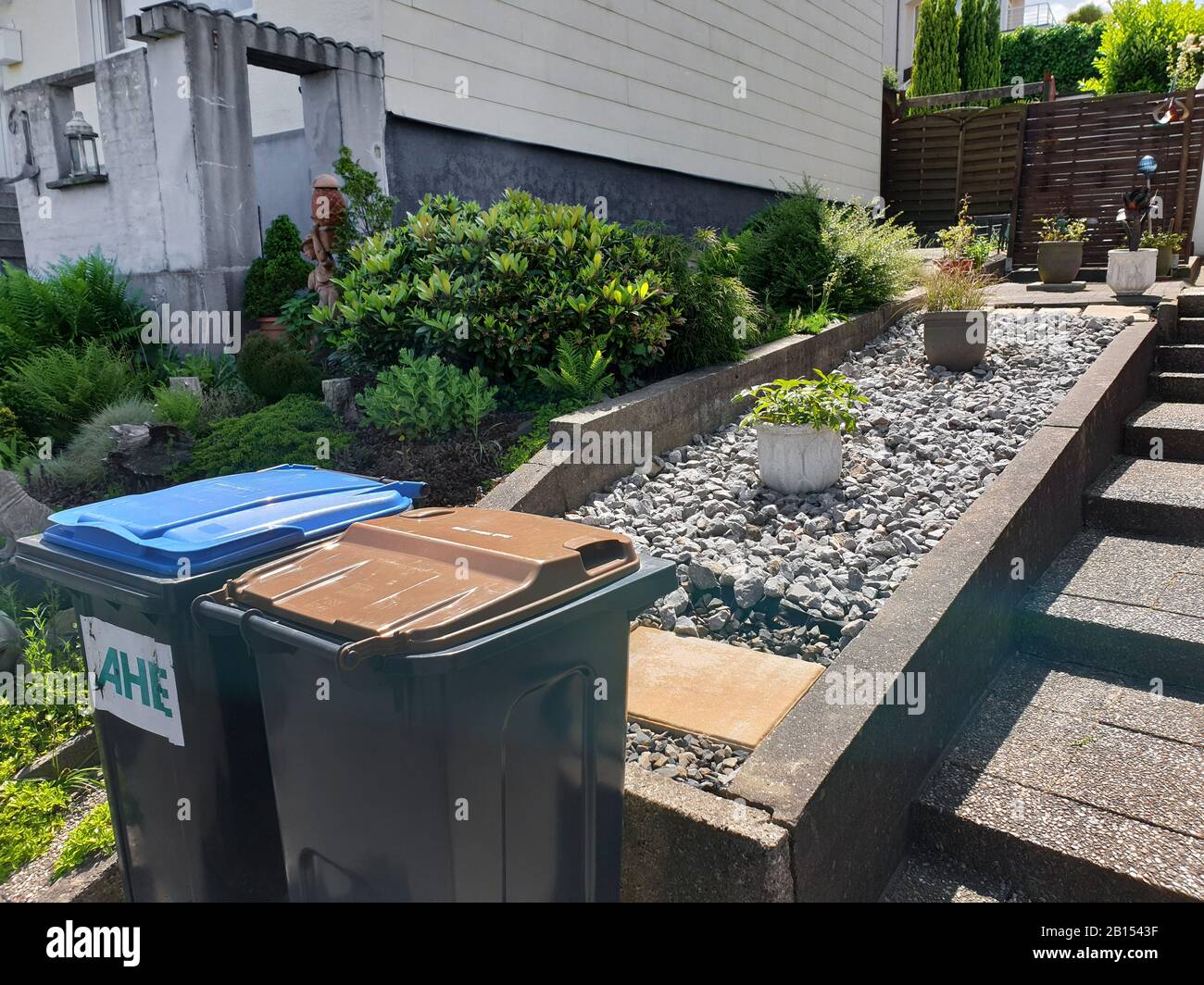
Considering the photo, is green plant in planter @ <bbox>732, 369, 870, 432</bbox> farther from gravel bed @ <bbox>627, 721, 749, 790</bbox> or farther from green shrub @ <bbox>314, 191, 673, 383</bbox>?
gravel bed @ <bbox>627, 721, 749, 790</bbox>

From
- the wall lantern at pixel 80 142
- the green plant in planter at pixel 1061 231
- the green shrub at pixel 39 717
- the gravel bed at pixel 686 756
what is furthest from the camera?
the green plant in planter at pixel 1061 231

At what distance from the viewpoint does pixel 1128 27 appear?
1950 centimetres

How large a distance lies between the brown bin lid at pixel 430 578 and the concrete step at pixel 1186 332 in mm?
6014

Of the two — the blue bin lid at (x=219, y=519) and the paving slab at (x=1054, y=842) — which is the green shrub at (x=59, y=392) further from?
the paving slab at (x=1054, y=842)

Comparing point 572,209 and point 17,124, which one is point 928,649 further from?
point 17,124

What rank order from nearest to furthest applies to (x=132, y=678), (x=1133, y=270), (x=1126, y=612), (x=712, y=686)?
(x=132, y=678) → (x=712, y=686) → (x=1126, y=612) → (x=1133, y=270)

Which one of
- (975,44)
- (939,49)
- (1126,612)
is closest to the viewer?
(1126,612)

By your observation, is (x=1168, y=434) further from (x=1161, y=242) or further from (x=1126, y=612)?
(x=1161, y=242)

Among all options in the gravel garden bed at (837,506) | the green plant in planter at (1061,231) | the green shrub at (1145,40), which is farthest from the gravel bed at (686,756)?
the green shrub at (1145,40)

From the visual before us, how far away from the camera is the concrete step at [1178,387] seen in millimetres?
5672

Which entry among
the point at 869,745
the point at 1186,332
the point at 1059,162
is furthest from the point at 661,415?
the point at 1059,162

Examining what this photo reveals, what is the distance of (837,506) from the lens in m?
4.40

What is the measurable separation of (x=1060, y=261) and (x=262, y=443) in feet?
27.9

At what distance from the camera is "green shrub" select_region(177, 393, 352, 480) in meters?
4.95
